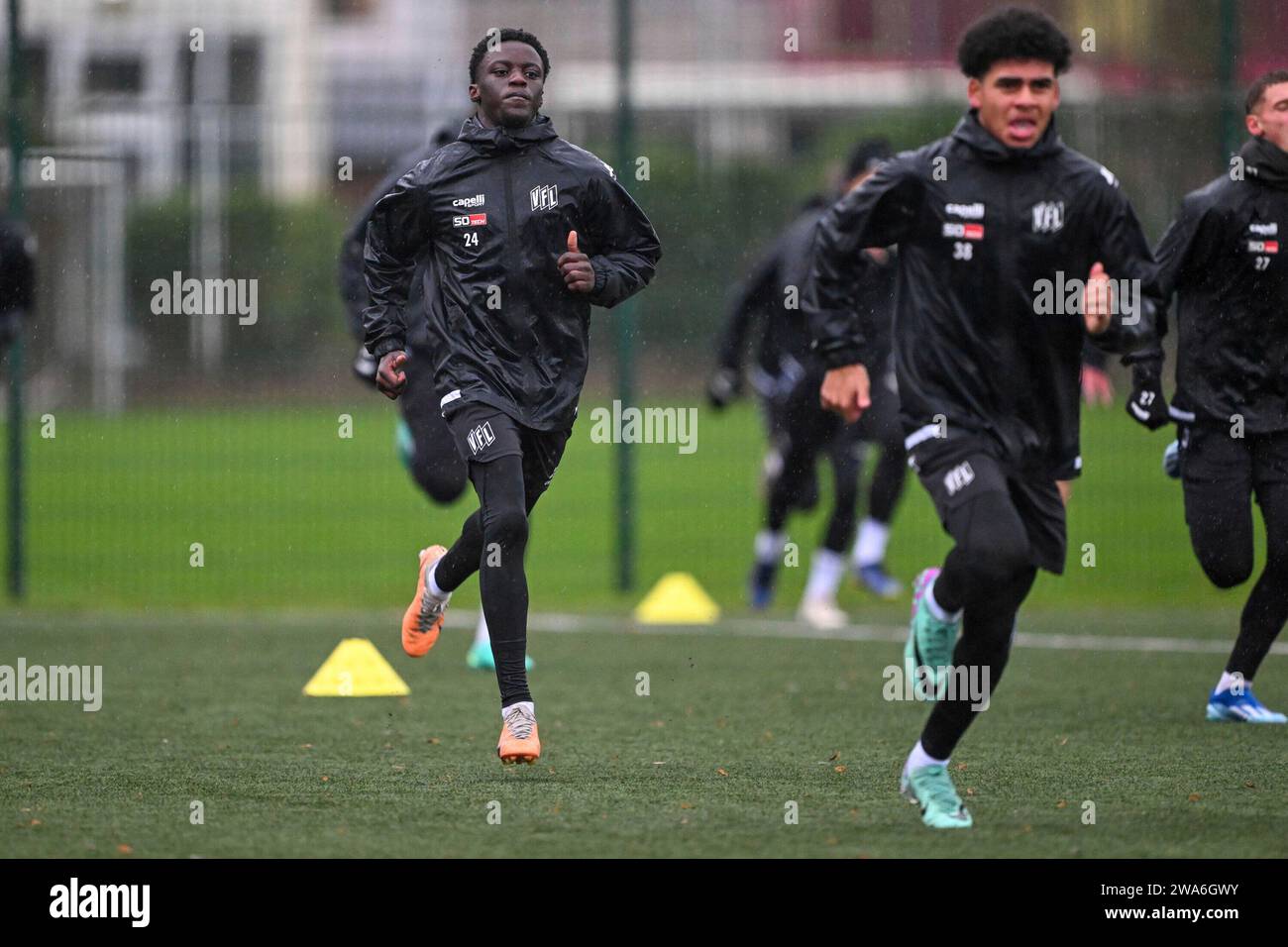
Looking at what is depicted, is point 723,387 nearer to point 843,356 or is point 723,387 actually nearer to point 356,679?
point 356,679

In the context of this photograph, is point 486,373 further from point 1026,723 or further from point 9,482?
point 9,482

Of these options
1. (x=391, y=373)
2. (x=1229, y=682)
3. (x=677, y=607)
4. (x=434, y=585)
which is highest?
(x=391, y=373)

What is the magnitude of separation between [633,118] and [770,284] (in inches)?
53.2

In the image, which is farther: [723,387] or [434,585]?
[723,387]

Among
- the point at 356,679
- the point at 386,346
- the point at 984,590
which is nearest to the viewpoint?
the point at 984,590

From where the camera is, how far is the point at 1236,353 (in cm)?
751

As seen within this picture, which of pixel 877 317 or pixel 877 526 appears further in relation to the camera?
pixel 877 526

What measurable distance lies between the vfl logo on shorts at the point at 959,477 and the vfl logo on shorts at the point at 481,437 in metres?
1.58

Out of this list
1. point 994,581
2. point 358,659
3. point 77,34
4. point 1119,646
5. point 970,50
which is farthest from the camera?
point 77,34

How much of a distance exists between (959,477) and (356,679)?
3646 mm

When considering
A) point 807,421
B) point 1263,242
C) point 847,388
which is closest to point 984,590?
point 847,388

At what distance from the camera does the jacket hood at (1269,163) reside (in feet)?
24.4

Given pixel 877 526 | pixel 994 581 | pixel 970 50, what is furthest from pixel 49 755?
pixel 877 526

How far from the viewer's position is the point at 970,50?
19.8 ft
